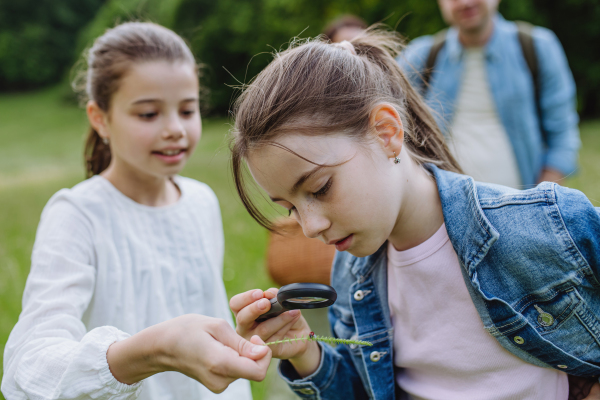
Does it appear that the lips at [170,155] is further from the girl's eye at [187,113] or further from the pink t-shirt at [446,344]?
the pink t-shirt at [446,344]

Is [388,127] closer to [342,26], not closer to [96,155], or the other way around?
[96,155]

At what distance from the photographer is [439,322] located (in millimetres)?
1688

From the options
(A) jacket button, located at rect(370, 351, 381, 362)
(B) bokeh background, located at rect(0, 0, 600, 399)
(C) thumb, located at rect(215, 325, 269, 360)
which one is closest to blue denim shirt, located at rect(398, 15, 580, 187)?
(B) bokeh background, located at rect(0, 0, 600, 399)

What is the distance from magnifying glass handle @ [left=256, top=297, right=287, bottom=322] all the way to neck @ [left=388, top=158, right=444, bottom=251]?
49cm

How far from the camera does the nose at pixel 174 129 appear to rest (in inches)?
89.3

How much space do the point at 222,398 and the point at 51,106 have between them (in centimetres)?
3848

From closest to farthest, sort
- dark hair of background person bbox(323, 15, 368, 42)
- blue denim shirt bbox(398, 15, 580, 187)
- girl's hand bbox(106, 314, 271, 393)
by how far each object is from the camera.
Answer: girl's hand bbox(106, 314, 271, 393) → blue denim shirt bbox(398, 15, 580, 187) → dark hair of background person bbox(323, 15, 368, 42)

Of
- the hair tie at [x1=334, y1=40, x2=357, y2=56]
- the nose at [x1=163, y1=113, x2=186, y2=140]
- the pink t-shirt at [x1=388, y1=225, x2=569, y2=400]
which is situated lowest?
the pink t-shirt at [x1=388, y1=225, x2=569, y2=400]

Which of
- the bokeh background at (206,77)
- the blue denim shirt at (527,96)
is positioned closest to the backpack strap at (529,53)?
the blue denim shirt at (527,96)

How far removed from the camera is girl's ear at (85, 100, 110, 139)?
2.43m

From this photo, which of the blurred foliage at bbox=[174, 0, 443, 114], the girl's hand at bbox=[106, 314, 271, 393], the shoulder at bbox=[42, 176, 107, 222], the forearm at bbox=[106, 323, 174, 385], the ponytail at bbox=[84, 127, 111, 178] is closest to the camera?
the girl's hand at bbox=[106, 314, 271, 393]

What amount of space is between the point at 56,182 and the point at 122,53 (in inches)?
530

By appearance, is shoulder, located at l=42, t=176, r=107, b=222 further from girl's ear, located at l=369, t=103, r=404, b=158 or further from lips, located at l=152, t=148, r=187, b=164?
girl's ear, located at l=369, t=103, r=404, b=158

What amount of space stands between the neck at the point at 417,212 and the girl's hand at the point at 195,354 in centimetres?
64
